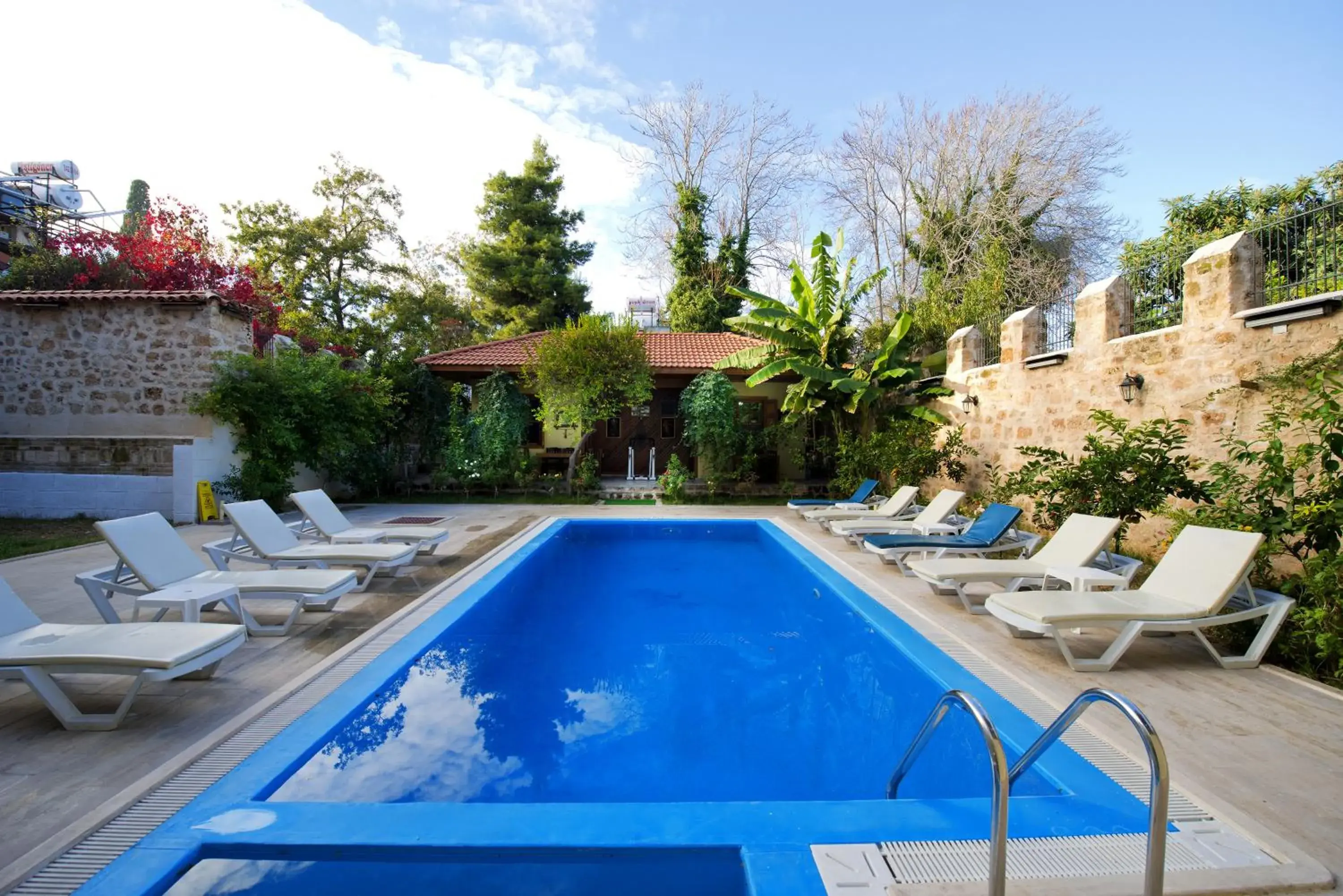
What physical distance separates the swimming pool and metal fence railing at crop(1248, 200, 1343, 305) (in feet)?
17.6

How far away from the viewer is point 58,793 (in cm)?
278

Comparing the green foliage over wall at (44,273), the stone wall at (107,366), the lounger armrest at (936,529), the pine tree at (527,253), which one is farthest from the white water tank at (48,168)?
the lounger armrest at (936,529)

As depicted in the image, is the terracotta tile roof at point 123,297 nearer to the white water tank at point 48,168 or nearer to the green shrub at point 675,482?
the green shrub at point 675,482

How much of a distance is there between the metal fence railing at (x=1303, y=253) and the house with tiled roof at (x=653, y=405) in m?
10.1

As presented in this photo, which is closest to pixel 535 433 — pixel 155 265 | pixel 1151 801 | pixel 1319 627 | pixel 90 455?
pixel 155 265

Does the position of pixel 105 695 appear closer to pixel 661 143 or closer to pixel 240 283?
pixel 240 283

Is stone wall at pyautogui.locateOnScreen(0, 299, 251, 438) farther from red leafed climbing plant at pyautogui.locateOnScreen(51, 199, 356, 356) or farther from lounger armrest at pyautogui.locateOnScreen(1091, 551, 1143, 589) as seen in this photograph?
lounger armrest at pyautogui.locateOnScreen(1091, 551, 1143, 589)

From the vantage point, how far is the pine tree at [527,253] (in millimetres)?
28781

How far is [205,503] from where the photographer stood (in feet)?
35.4

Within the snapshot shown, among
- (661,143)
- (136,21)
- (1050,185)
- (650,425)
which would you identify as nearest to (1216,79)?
(1050,185)

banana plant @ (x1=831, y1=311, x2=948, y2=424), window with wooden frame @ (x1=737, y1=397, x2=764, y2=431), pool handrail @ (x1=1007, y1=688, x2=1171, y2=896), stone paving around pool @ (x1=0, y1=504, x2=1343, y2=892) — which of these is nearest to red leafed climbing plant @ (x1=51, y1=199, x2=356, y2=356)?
stone paving around pool @ (x1=0, y1=504, x2=1343, y2=892)

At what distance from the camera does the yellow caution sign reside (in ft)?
35.1

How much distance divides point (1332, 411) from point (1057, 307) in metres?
6.78

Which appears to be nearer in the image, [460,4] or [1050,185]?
[460,4]
